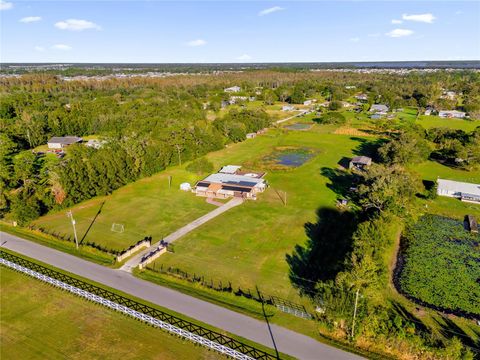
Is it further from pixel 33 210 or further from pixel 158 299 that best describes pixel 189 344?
pixel 33 210

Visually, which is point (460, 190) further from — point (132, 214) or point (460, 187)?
point (132, 214)

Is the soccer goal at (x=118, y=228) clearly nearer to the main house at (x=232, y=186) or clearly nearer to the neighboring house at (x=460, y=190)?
the main house at (x=232, y=186)

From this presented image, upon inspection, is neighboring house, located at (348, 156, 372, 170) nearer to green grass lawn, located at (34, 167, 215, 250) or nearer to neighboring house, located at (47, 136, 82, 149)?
green grass lawn, located at (34, 167, 215, 250)

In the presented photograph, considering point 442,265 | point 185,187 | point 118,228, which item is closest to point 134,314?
point 118,228

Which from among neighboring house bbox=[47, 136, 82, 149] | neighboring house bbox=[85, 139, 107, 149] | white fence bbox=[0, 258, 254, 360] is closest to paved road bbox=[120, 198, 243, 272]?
white fence bbox=[0, 258, 254, 360]

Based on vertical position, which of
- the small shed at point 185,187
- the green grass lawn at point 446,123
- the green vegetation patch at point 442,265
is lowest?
the green vegetation patch at point 442,265

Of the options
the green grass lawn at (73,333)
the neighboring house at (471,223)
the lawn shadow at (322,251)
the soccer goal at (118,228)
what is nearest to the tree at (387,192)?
the lawn shadow at (322,251)
